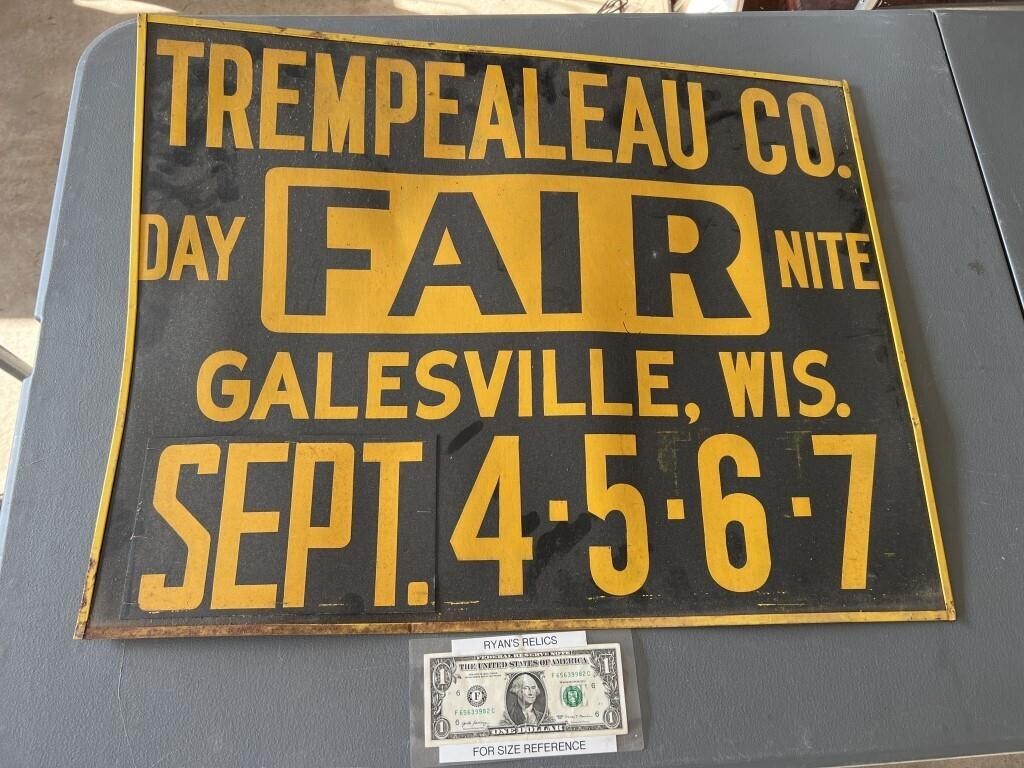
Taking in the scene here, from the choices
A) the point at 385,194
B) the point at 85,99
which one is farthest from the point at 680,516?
the point at 85,99

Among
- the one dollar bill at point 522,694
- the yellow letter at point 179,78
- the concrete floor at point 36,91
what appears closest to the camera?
the one dollar bill at point 522,694

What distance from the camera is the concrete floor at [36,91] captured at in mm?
1242

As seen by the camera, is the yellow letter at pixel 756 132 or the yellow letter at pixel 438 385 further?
the yellow letter at pixel 756 132

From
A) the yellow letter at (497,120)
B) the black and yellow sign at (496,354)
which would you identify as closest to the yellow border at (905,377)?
the black and yellow sign at (496,354)

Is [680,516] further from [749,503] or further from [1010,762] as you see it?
[1010,762]

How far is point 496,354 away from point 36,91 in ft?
4.46

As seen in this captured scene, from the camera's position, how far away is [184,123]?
0.69m

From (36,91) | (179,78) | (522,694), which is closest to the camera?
(522,694)

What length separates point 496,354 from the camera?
2.14 ft

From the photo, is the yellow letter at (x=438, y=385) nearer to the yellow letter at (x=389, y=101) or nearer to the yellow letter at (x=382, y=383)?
the yellow letter at (x=382, y=383)

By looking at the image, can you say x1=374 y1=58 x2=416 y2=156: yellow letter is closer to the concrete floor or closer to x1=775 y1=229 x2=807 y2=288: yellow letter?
x1=775 y1=229 x2=807 y2=288: yellow letter

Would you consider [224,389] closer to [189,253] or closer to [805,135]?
[189,253]

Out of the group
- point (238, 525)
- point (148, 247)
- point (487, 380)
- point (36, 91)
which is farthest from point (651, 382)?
point (36, 91)

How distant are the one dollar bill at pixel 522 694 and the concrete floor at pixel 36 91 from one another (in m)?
0.84
